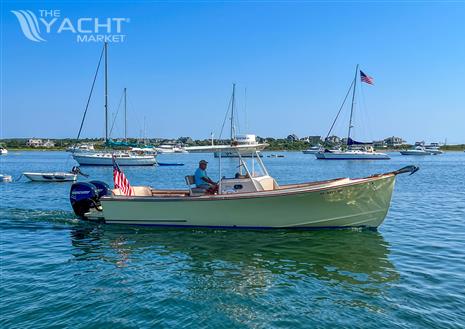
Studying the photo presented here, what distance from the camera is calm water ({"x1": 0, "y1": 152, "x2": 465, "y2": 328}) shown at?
6.98 metres

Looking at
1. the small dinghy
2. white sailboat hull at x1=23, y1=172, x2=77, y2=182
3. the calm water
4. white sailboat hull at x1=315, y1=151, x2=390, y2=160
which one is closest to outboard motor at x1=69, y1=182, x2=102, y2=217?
the calm water

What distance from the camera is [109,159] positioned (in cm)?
5316

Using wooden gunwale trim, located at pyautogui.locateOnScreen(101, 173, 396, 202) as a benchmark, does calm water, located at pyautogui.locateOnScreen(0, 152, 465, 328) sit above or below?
below

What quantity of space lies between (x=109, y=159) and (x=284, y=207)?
1730 inches

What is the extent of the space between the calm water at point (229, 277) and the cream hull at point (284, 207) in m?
0.38

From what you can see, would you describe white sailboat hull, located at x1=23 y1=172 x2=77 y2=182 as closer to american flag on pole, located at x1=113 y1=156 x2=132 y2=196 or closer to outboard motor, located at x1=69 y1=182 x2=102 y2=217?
outboard motor, located at x1=69 y1=182 x2=102 y2=217

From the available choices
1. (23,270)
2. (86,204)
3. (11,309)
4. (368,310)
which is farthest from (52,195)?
(368,310)

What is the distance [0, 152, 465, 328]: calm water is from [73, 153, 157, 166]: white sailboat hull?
3932 cm

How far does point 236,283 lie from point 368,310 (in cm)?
272

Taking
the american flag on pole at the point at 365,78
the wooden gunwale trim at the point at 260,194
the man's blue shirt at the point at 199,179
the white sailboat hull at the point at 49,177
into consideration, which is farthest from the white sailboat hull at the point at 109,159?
the wooden gunwale trim at the point at 260,194

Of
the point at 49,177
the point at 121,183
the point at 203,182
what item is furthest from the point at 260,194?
the point at 49,177

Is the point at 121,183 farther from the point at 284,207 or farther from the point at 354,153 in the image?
the point at 354,153

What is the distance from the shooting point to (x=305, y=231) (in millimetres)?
13203

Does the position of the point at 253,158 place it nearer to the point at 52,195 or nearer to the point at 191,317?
the point at 191,317
